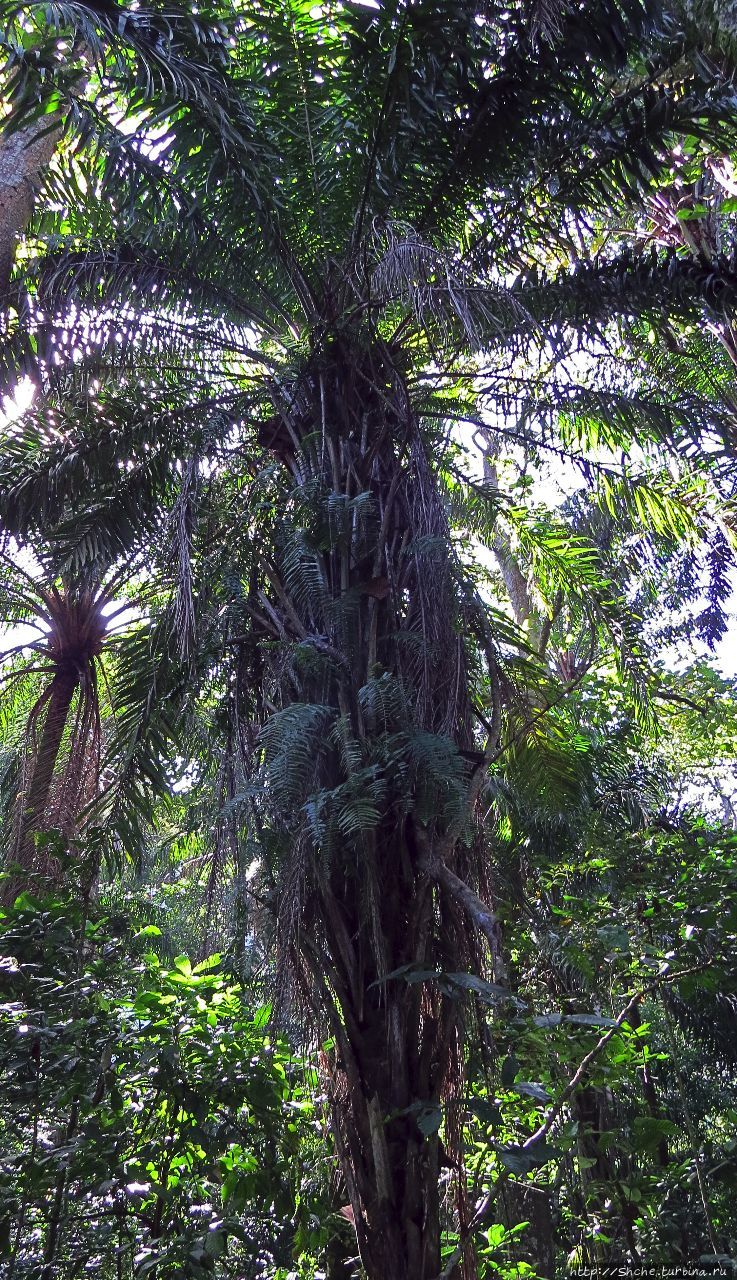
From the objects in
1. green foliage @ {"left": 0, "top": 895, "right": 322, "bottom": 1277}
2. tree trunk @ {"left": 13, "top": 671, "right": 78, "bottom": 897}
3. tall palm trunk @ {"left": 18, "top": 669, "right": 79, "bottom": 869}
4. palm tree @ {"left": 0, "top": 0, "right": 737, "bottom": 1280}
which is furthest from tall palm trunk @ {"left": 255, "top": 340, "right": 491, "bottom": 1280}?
tall palm trunk @ {"left": 18, "top": 669, "right": 79, "bottom": 869}

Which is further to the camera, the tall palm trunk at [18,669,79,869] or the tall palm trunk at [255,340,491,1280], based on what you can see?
the tall palm trunk at [18,669,79,869]

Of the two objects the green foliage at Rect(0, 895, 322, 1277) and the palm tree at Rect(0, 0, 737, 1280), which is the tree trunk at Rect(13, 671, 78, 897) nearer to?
the palm tree at Rect(0, 0, 737, 1280)

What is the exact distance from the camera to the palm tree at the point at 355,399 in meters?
3.30

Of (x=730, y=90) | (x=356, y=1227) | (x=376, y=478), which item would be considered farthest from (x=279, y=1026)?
(x=730, y=90)

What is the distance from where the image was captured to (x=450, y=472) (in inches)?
213

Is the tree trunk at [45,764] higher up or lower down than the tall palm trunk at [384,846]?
higher up

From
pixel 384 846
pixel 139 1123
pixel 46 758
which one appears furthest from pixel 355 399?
pixel 46 758

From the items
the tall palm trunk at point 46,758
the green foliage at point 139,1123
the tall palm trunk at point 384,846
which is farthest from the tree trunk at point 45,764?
the tall palm trunk at point 384,846

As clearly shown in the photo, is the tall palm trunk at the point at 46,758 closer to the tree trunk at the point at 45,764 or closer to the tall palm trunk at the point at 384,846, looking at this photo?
the tree trunk at the point at 45,764

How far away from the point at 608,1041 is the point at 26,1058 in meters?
1.94

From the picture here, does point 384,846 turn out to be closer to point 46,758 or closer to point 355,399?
point 355,399

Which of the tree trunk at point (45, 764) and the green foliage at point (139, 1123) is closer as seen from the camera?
the green foliage at point (139, 1123)

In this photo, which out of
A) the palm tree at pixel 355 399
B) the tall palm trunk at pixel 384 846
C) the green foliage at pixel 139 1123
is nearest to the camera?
the green foliage at pixel 139 1123

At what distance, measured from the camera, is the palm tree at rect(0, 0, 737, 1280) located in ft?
10.8
